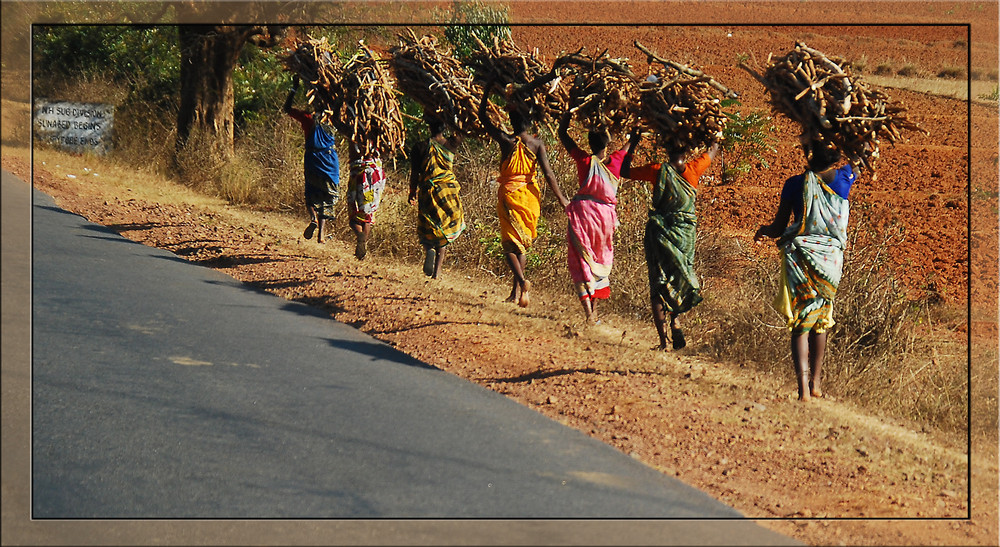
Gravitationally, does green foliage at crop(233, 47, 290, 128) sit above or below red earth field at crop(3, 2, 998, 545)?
above

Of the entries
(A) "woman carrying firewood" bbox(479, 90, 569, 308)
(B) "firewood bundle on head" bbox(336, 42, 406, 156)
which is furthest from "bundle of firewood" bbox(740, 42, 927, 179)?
(B) "firewood bundle on head" bbox(336, 42, 406, 156)

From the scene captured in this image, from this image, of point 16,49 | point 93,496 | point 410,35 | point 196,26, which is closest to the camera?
point 93,496

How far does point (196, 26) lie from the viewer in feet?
49.4

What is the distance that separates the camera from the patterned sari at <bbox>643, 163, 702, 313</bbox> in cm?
712

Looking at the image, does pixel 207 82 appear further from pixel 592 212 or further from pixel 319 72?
pixel 592 212

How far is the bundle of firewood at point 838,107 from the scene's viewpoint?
6.16 m

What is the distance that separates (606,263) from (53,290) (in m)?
4.54

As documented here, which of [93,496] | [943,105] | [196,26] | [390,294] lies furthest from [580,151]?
[943,105]

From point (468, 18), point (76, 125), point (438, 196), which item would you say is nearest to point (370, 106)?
point (438, 196)

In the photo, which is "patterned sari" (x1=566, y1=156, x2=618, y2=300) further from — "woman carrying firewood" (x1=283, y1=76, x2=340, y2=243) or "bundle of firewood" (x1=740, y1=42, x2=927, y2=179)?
"woman carrying firewood" (x1=283, y1=76, x2=340, y2=243)

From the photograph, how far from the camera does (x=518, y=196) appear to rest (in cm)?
841

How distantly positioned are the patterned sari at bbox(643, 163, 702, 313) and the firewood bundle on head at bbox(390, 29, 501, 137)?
2470 mm

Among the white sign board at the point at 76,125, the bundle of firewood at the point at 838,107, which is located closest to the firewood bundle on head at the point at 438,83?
the bundle of firewood at the point at 838,107

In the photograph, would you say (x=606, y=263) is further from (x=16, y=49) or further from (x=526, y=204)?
(x=16, y=49)
